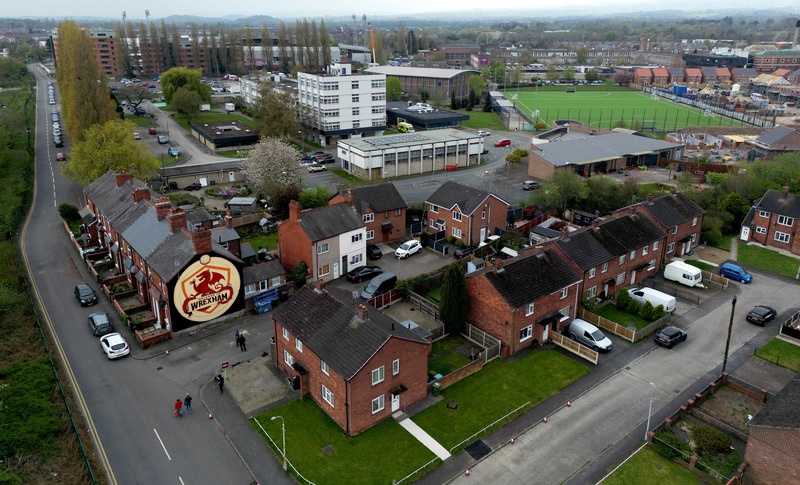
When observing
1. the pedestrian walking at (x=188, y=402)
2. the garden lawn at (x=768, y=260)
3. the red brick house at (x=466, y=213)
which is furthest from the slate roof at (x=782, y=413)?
the red brick house at (x=466, y=213)

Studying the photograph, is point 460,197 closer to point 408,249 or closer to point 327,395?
point 408,249

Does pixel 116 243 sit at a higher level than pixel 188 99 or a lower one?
lower

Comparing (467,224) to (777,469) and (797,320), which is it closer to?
(797,320)

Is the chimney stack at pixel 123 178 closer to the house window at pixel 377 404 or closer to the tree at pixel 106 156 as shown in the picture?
the tree at pixel 106 156

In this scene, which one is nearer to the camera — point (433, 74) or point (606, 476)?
point (606, 476)

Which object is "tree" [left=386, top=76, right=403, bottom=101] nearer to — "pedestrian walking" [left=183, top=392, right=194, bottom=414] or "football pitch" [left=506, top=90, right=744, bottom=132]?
"football pitch" [left=506, top=90, right=744, bottom=132]

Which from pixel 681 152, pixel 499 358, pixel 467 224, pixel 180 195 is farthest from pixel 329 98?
pixel 499 358

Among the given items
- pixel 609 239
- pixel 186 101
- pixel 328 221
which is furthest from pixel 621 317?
pixel 186 101

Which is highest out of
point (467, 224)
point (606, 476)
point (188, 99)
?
point (188, 99)
